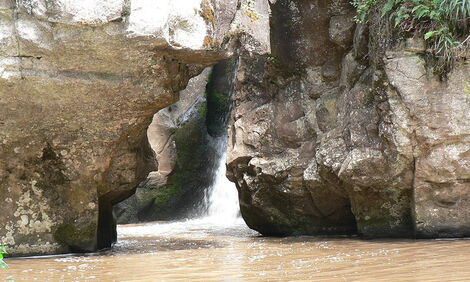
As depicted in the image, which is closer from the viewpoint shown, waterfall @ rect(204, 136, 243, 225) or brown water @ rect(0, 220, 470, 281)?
brown water @ rect(0, 220, 470, 281)

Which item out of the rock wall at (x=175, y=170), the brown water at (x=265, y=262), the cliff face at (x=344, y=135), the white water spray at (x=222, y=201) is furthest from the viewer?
the rock wall at (x=175, y=170)

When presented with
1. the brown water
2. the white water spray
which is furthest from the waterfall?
the brown water

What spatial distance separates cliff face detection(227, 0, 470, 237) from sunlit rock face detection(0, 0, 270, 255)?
1701 millimetres

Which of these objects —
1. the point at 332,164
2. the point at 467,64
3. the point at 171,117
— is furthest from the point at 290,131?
the point at 171,117

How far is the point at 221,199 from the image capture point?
45.8ft

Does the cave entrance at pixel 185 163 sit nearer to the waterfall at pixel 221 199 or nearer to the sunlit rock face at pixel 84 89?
the waterfall at pixel 221 199

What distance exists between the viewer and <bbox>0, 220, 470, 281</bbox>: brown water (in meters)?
5.12

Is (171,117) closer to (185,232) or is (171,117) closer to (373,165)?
(185,232)

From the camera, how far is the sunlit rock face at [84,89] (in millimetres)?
6184

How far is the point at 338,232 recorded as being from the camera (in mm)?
9273

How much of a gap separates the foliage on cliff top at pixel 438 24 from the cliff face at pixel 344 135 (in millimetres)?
190

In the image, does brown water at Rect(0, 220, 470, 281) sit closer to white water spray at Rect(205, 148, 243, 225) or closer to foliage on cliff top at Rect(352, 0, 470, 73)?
foliage on cliff top at Rect(352, 0, 470, 73)

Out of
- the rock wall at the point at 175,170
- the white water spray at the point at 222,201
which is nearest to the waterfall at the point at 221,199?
the white water spray at the point at 222,201

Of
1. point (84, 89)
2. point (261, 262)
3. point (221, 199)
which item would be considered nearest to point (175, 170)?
point (221, 199)
